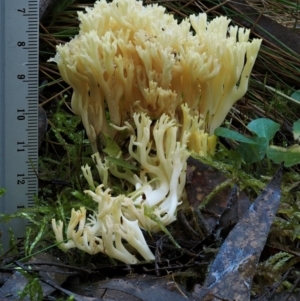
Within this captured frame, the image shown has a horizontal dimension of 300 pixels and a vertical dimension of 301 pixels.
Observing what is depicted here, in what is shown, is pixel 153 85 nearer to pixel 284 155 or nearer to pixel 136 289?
pixel 284 155

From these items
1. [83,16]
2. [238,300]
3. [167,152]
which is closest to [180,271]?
[238,300]

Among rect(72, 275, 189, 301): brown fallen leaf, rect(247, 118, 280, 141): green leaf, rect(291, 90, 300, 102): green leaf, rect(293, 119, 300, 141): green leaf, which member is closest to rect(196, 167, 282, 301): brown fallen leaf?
rect(72, 275, 189, 301): brown fallen leaf

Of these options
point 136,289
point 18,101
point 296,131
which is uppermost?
point 296,131

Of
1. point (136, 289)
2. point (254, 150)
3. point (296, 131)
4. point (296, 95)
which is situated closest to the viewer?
point (136, 289)

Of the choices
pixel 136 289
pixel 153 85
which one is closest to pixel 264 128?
pixel 153 85

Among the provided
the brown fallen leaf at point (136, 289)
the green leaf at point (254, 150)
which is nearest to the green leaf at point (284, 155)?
the green leaf at point (254, 150)

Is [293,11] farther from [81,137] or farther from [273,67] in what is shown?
[81,137]

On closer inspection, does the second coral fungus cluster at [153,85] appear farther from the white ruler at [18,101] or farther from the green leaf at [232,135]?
the white ruler at [18,101]
